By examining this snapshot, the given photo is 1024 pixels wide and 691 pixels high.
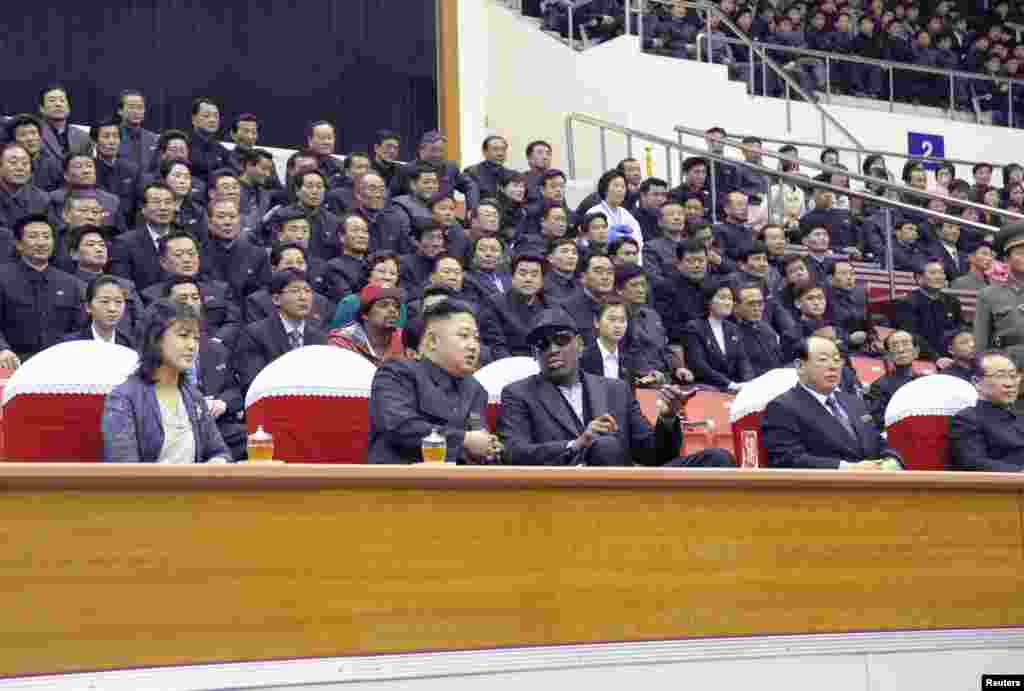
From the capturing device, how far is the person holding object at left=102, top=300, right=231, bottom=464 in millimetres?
4512

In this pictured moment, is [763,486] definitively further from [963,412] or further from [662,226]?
[662,226]

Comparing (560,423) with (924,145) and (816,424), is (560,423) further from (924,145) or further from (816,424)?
(924,145)

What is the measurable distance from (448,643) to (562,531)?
1.21 feet

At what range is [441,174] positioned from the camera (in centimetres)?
1021

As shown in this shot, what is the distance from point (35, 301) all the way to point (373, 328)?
201 cm

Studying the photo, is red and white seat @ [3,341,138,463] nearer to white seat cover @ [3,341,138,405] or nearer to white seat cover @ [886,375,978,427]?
white seat cover @ [3,341,138,405]

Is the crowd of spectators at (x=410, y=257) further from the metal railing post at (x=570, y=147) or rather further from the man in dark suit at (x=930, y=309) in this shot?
the metal railing post at (x=570, y=147)

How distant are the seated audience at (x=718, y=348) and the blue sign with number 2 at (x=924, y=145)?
667 cm

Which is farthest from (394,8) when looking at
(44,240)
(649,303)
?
(44,240)

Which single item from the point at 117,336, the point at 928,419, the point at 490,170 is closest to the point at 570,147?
the point at 490,170

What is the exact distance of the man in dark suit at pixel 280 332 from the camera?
22.0ft

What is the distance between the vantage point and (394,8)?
40.9ft

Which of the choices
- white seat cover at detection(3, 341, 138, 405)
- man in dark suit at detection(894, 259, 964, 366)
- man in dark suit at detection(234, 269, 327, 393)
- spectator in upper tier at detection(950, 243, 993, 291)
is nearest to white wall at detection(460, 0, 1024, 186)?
spectator in upper tier at detection(950, 243, 993, 291)

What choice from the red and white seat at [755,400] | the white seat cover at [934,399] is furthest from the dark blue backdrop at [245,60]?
the white seat cover at [934,399]
